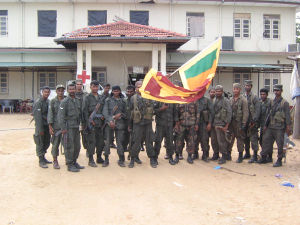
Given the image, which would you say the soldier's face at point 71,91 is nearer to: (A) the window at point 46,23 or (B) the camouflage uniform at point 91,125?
Answer: (B) the camouflage uniform at point 91,125

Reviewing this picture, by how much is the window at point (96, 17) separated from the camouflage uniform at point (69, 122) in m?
13.9

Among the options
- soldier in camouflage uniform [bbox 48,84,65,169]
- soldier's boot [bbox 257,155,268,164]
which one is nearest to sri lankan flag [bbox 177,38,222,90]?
soldier's boot [bbox 257,155,268,164]

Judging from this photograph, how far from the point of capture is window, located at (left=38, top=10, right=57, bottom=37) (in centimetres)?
1867

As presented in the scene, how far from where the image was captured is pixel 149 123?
635cm

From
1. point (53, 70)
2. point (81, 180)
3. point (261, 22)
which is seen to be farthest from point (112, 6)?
point (81, 180)

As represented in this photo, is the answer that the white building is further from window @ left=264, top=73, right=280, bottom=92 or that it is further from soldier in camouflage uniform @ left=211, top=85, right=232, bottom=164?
soldier in camouflage uniform @ left=211, top=85, right=232, bottom=164

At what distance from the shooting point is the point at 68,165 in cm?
589

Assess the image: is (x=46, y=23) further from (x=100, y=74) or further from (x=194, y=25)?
(x=194, y=25)

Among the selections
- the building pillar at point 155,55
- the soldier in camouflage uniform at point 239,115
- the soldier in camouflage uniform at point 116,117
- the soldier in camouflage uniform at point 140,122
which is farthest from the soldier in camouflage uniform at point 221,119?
the building pillar at point 155,55

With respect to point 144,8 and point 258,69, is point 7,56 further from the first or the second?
point 258,69

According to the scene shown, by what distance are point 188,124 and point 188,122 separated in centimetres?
4

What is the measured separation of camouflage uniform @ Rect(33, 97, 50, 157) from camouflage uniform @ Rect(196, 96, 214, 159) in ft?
10.7

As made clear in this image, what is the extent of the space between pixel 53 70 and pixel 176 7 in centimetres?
868

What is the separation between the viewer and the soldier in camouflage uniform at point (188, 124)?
652 cm
